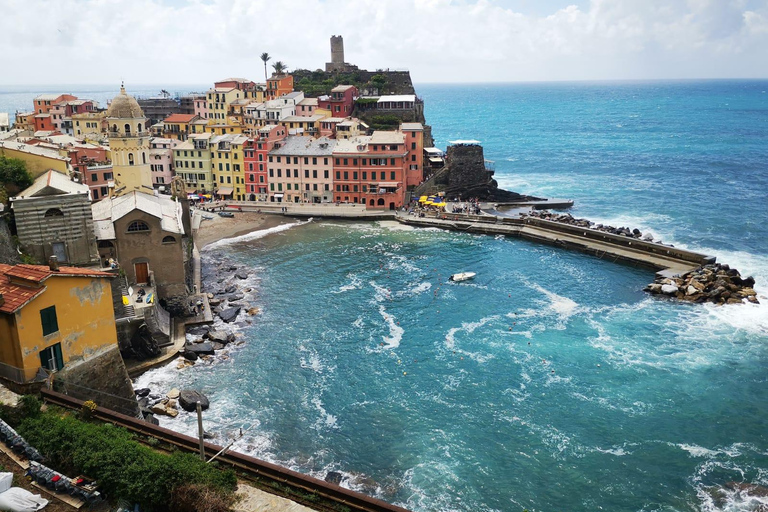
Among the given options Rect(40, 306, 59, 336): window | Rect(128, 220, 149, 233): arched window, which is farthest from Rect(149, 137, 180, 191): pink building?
Rect(40, 306, 59, 336): window

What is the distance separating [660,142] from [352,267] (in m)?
138

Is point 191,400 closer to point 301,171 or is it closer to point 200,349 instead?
point 200,349

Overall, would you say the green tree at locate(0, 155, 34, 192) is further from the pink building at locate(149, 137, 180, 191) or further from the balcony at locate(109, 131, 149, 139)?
the pink building at locate(149, 137, 180, 191)

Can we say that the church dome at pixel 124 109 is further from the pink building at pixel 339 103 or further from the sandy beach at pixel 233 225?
the pink building at pixel 339 103

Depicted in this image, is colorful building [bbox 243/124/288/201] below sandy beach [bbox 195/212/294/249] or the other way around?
the other way around

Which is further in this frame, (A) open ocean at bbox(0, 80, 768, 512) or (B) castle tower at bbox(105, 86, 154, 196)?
(B) castle tower at bbox(105, 86, 154, 196)

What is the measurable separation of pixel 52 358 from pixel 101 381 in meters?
3.71

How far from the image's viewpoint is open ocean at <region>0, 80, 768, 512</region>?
32.8m

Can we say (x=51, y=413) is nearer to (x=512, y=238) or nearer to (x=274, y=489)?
(x=274, y=489)

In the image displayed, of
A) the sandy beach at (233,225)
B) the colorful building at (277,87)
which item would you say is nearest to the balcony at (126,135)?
the sandy beach at (233,225)

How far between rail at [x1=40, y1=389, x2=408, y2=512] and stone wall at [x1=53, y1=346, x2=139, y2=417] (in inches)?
86.8

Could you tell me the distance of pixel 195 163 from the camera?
309 ft

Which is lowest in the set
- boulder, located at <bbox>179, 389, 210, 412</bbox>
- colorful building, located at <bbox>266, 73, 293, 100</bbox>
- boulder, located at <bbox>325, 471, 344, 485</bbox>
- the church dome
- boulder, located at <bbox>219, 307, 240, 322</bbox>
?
boulder, located at <bbox>325, 471, 344, 485</bbox>

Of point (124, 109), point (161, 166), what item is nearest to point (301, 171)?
point (161, 166)
